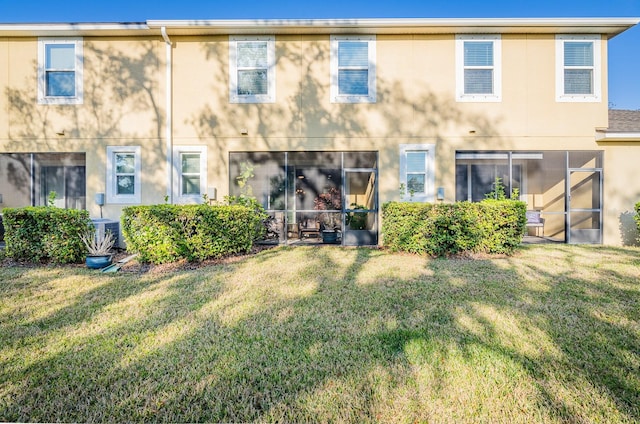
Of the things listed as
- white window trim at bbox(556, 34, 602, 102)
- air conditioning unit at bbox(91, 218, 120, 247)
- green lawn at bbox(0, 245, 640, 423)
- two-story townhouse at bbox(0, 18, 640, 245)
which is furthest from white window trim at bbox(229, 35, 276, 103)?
white window trim at bbox(556, 34, 602, 102)

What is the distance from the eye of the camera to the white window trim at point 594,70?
8.45m

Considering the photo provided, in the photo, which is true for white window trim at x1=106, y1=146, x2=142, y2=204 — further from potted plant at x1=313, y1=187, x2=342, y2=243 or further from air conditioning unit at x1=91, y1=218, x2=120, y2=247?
potted plant at x1=313, y1=187, x2=342, y2=243

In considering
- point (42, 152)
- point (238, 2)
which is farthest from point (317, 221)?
point (42, 152)

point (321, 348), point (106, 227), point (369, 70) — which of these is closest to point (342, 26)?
point (369, 70)

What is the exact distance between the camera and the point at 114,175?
8.77 m

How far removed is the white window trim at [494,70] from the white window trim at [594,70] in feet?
5.16

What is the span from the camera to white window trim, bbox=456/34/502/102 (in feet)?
28.0

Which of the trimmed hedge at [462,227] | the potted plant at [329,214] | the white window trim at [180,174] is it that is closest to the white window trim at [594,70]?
the trimmed hedge at [462,227]

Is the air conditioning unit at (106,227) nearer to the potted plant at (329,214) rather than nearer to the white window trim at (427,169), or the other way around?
the potted plant at (329,214)

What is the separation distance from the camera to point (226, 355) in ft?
8.91

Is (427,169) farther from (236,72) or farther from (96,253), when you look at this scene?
(96,253)

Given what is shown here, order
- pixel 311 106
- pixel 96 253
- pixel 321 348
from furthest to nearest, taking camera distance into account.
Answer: pixel 311 106, pixel 96 253, pixel 321 348

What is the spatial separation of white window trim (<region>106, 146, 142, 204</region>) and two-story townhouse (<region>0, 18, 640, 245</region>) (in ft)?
0.12

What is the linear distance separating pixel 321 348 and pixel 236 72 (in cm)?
809
